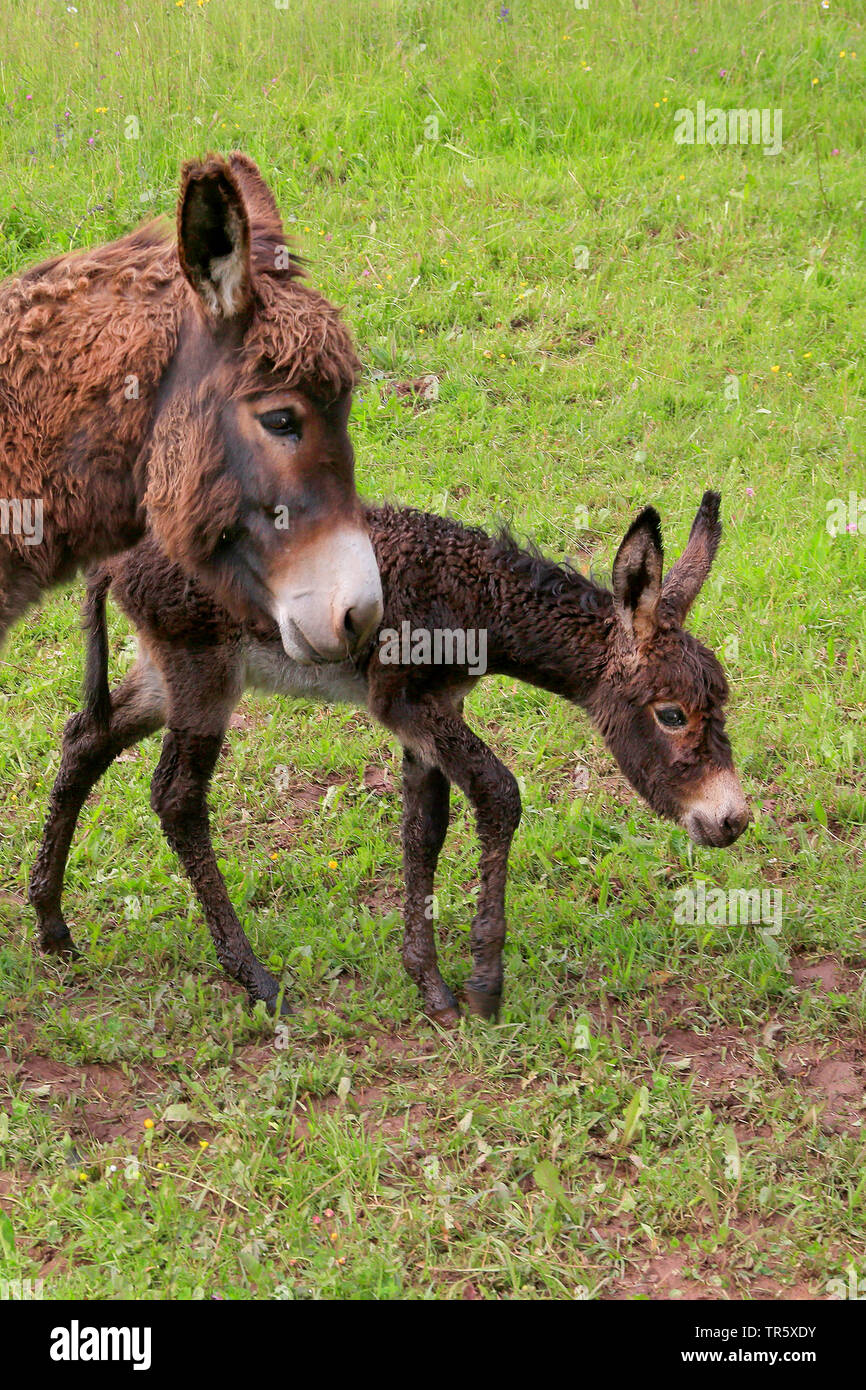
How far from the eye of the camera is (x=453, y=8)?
9.86 metres

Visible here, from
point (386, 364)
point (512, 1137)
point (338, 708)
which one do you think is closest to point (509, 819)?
point (512, 1137)

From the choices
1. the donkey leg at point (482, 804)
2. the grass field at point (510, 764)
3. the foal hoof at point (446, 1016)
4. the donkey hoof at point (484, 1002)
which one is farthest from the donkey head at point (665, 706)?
the foal hoof at point (446, 1016)

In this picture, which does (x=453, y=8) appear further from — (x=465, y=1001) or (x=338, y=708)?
(x=465, y=1001)

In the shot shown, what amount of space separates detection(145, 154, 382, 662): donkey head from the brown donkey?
41.8 inches

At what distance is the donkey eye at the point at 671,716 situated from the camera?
4.35 meters

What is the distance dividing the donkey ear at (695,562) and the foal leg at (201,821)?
152cm

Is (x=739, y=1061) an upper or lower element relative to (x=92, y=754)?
lower

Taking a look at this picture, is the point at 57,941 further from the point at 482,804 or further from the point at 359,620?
the point at 359,620

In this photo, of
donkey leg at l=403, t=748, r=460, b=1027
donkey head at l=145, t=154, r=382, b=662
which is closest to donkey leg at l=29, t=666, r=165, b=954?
donkey leg at l=403, t=748, r=460, b=1027

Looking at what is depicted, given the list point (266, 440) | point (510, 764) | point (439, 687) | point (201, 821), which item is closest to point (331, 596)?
point (266, 440)

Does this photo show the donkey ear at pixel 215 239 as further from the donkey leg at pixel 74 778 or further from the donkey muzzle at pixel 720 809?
the donkey muzzle at pixel 720 809

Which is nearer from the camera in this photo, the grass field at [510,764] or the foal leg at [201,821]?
the grass field at [510,764]

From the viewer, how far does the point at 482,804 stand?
14.1 ft

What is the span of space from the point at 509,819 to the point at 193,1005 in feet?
3.95
